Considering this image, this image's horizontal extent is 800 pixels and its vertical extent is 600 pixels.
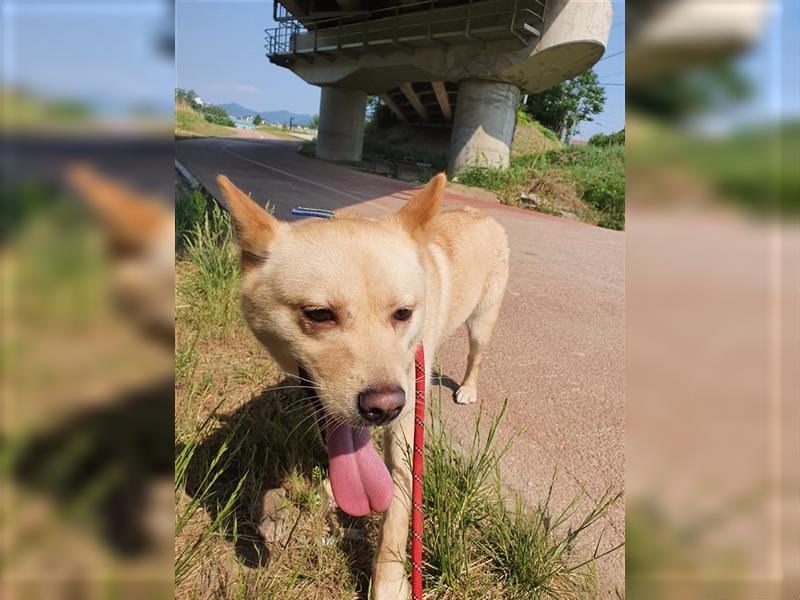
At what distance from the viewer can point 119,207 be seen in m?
0.42

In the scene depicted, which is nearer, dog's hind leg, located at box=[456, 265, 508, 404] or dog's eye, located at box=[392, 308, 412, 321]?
dog's eye, located at box=[392, 308, 412, 321]

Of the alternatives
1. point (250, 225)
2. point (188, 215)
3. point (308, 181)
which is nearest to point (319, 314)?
point (250, 225)

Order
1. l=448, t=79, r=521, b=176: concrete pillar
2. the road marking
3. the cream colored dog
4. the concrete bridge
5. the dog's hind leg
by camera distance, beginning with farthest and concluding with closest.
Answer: l=448, t=79, r=521, b=176: concrete pillar, the concrete bridge, the road marking, the dog's hind leg, the cream colored dog

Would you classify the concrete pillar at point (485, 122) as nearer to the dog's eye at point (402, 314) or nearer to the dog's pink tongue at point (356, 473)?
the dog's eye at point (402, 314)

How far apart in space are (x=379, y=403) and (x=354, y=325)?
0.35m

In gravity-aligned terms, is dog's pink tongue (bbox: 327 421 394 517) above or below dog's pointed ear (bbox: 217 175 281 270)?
below

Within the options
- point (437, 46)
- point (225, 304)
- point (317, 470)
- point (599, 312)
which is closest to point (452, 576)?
point (317, 470)

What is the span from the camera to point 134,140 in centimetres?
43

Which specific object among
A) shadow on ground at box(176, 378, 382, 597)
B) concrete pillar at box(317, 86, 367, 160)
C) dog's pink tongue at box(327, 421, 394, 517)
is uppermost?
concrete pillar at box(317, 86, 367, 160)

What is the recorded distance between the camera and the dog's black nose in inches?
69.2

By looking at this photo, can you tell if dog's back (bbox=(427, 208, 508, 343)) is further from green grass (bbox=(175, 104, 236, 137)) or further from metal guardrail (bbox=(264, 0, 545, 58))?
metal guardrail (bbox=(264, 0, 545, 58))

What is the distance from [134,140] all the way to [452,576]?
1951mm

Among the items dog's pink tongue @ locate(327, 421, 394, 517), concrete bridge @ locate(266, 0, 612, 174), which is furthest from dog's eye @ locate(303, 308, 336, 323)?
concrete bridge @ locate(266, 0, 612, 174)

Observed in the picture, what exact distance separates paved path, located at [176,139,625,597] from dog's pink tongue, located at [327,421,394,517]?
88 cm
